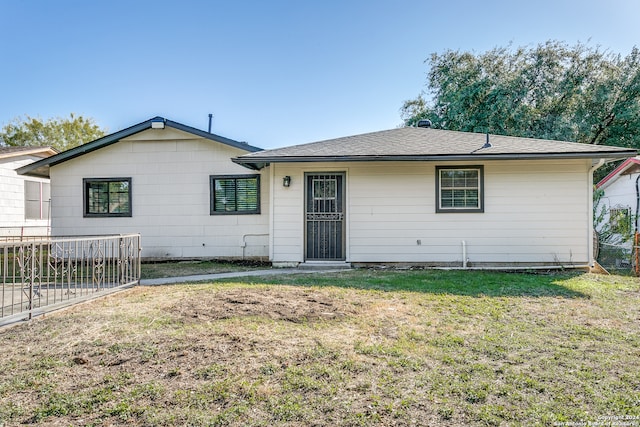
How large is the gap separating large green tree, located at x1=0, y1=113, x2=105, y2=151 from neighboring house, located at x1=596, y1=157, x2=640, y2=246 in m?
35.8

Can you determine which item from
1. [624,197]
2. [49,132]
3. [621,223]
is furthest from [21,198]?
[624,197]

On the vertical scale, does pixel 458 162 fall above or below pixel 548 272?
above

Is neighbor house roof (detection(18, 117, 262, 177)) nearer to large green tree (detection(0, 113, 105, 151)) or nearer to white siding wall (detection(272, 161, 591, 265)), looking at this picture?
white siding wall (detection(272, 161, 591, 265))

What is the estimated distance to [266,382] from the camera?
104 inches

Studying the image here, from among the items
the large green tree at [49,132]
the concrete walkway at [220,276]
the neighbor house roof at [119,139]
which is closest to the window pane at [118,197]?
the neighbor house roof at [119,139]

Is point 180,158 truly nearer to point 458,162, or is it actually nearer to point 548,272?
point 458,162

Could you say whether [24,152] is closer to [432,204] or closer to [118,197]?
[118,197]

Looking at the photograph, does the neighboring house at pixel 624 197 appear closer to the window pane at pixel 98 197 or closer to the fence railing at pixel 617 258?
the fence railing at pixel 617 258

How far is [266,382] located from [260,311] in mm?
1818

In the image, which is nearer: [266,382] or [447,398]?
[447,398]

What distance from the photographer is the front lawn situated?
7.37 ft

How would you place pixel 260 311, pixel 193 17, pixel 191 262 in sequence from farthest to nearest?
1. pixel 193 17
2. pixel 191 262
3. pixel 260 311

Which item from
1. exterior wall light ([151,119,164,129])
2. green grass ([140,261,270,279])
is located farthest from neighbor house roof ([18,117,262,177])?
green grass ([140,261,270,279])

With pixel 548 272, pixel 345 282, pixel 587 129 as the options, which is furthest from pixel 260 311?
pixel 587 129
